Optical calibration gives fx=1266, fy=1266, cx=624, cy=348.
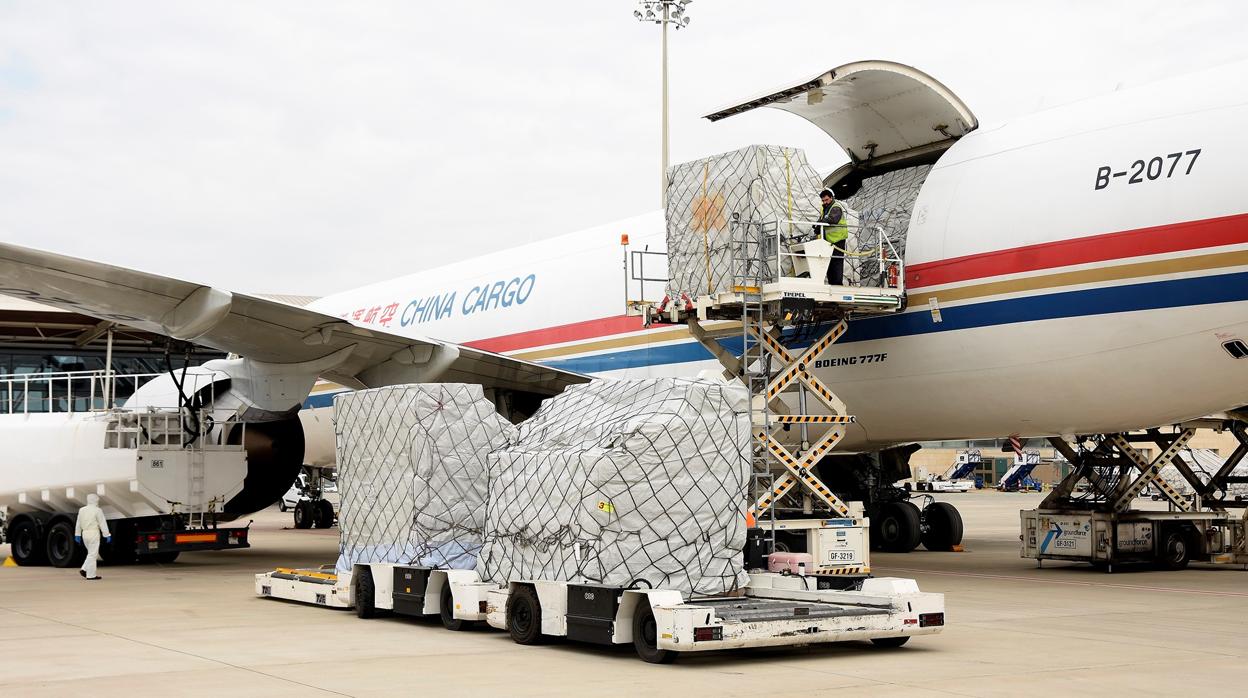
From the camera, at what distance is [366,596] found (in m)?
12.7

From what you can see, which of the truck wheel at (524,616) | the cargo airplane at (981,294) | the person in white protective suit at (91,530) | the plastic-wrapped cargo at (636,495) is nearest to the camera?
the plastic-wrapped cargo at (636,495)

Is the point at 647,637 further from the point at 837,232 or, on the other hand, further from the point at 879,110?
the point at 879,110

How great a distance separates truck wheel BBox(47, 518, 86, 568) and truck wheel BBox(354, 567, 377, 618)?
9.15 meters

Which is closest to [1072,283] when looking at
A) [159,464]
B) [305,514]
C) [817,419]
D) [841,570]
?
[817,419]

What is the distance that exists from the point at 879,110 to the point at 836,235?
2.41 metres

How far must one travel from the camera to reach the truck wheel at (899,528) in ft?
72.5

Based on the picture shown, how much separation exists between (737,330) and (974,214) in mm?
3115

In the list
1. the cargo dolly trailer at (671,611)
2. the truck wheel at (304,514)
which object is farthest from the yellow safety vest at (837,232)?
the truck wheel at (304,514)

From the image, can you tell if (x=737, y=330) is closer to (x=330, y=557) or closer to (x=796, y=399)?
(x=796, y=399)

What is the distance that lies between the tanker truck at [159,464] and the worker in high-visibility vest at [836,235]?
26.8 ft

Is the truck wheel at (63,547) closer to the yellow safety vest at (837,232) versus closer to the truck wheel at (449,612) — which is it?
the truck wheel at (449,612)

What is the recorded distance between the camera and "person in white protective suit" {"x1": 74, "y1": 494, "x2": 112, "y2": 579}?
1769cm

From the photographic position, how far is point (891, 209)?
51.9 ft

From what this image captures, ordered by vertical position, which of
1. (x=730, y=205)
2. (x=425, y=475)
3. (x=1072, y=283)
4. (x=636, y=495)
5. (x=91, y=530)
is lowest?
(x=91, y=530)
